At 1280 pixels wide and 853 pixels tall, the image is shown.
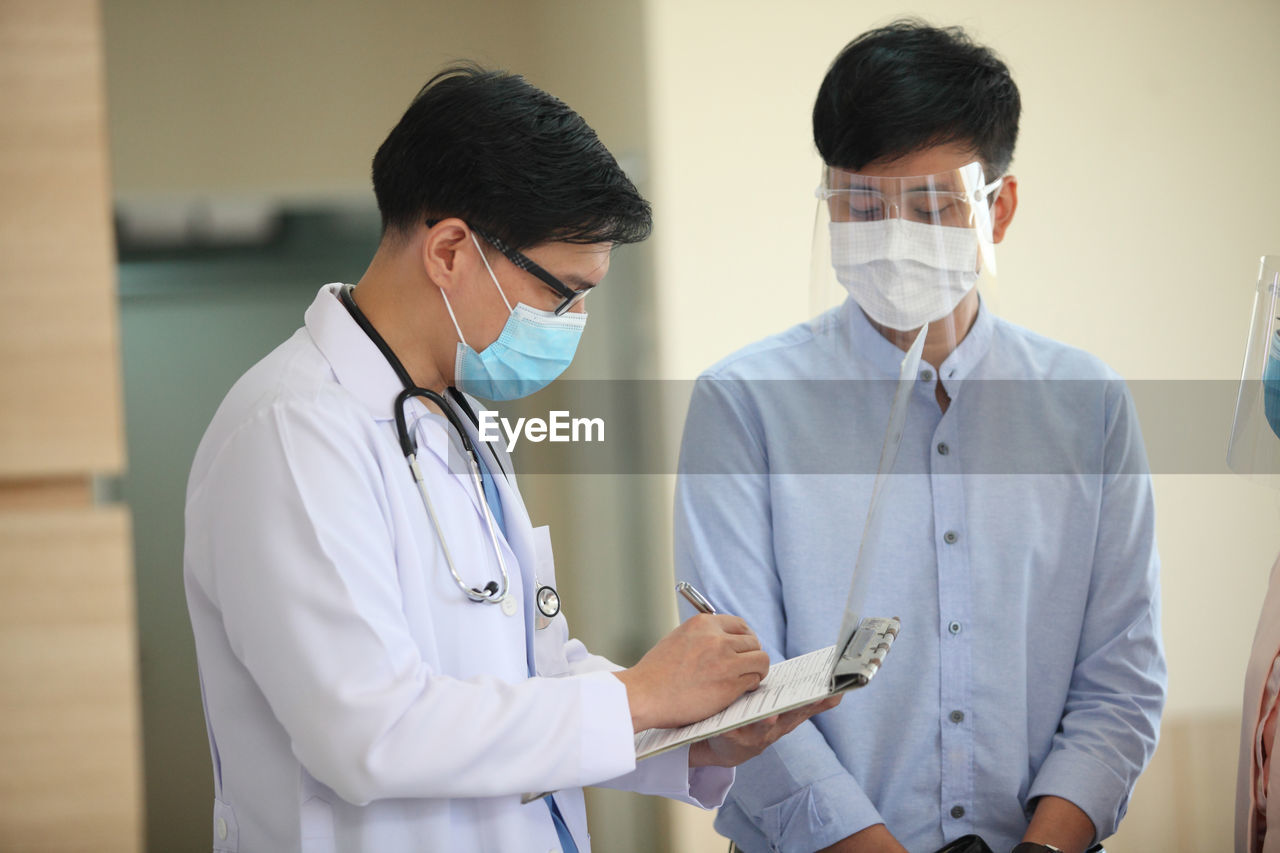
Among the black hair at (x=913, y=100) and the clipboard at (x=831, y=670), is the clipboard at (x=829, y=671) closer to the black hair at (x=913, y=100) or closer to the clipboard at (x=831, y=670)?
the clipboard at (x=831, y=670)

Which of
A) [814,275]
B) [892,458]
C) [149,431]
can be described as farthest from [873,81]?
[149,431]

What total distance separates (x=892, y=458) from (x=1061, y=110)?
1.67m

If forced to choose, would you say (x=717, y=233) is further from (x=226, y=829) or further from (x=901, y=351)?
(x=226, y=829)

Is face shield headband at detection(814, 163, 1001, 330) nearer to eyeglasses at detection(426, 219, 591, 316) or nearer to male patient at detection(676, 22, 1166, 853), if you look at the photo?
male patient at detection(676, 22, 1166, 853)

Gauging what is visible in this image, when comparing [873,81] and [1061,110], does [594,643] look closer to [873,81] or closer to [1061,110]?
A: [873,81]

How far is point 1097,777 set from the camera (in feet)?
4.44

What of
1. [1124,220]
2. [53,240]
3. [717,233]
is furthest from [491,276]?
[1124,220]

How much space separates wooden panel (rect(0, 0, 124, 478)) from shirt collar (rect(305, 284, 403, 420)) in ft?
1.31

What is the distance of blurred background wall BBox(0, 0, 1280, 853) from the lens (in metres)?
2.37

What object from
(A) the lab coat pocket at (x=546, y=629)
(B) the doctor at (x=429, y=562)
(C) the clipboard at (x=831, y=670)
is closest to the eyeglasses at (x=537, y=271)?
(B) the doctor at (x=429, y=562)

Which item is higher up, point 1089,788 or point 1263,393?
point 1263,393

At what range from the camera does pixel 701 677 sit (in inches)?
43.1

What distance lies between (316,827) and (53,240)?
62cm

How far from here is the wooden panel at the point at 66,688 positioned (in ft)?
2.20
